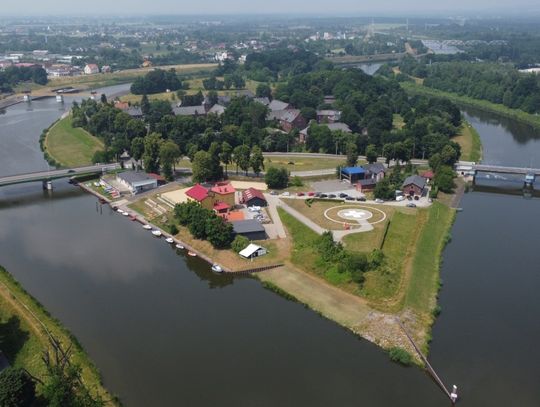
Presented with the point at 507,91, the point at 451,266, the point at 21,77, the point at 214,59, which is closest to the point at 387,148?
the point at 451,266

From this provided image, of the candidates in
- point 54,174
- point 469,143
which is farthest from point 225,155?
point 469,143

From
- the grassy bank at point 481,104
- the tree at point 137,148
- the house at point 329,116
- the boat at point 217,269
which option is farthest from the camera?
the grassy bank at point 481,104

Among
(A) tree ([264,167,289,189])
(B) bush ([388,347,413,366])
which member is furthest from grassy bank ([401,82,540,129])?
(B) bush ([388,347,413,366])

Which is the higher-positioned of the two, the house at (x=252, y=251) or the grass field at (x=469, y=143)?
the house at (x=252, y=251)

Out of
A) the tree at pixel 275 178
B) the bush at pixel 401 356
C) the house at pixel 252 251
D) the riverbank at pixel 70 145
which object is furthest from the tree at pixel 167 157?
the bush at pixel 401 356

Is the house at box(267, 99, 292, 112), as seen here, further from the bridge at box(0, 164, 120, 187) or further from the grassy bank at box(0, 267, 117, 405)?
the grassy bank at box(0, 267, 117, 405)

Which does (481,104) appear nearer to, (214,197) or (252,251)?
(214,197)

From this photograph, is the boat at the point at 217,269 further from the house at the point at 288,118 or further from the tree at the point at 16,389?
the house at the point at 288,118
